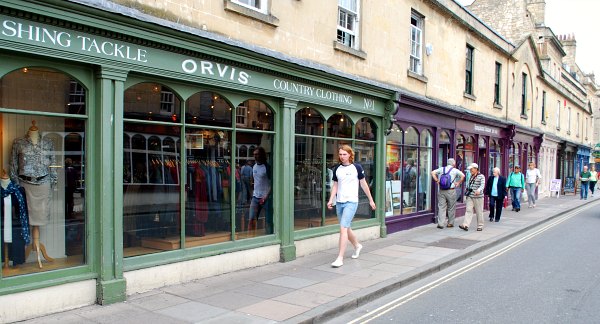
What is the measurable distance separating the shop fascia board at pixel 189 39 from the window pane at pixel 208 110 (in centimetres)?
62

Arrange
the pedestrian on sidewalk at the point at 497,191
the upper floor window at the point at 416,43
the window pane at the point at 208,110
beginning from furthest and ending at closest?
the pedestrian on sidewalk at the point at 497,191, the upper floor window at the point at 416,43, the window pane at the point at 208,110

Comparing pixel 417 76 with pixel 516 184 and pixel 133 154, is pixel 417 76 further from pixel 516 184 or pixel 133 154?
pixel 133 154

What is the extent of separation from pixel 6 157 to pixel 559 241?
12.0 metres

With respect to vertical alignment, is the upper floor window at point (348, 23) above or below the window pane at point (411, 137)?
above

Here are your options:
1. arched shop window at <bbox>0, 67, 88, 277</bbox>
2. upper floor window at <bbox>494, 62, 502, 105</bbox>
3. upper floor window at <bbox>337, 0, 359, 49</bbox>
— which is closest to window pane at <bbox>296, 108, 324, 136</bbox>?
upper floor window at <bbox>337, 0, 359, 49</bbox>

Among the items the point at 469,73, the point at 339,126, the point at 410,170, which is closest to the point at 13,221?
the point at 339,126

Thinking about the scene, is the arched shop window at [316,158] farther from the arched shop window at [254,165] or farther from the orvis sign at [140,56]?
the arched shop window at [254,165]

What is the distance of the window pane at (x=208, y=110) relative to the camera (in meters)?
7.04

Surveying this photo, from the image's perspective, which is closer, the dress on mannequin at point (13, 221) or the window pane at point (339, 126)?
the dress on mannequin at point (13, 221)

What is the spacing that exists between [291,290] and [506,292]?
3184mm

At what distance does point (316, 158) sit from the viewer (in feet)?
31.8

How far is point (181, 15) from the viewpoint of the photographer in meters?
6.68

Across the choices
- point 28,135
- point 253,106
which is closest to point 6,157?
point 28,135

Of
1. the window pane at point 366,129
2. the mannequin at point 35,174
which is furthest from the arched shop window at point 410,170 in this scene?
the mannequin at point 35,174
